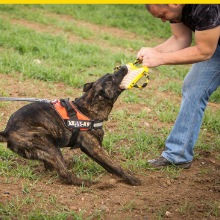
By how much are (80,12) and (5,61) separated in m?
6.91

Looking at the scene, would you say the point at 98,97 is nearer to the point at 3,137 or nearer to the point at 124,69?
the point at 124,69

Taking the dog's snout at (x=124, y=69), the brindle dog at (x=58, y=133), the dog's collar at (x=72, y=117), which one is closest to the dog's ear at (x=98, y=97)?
the brindle dog at (x=58, y=133)

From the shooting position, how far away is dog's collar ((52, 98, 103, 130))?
10.5 ft

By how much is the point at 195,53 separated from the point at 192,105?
0.77 m

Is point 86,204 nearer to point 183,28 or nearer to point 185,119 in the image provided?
point 185,119

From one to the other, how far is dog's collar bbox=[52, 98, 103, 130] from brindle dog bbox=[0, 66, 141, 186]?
7 centimetres

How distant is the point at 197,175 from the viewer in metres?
3.38

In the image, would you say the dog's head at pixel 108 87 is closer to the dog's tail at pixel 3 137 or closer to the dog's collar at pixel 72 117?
the dog's collar at pixel 72 117

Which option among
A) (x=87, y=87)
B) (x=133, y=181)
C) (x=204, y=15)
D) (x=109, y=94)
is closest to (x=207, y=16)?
(x=204, y=15)

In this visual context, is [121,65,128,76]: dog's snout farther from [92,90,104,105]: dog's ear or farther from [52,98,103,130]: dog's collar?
[52,98,103,130]: dog's collar

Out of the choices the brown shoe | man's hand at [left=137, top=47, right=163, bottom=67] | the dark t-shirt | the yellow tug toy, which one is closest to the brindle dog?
the yellow tug toy

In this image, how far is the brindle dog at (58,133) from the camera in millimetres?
2898

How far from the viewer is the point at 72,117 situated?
3.21m

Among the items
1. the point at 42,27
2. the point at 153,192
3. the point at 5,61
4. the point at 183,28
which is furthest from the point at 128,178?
the point at 42,27
